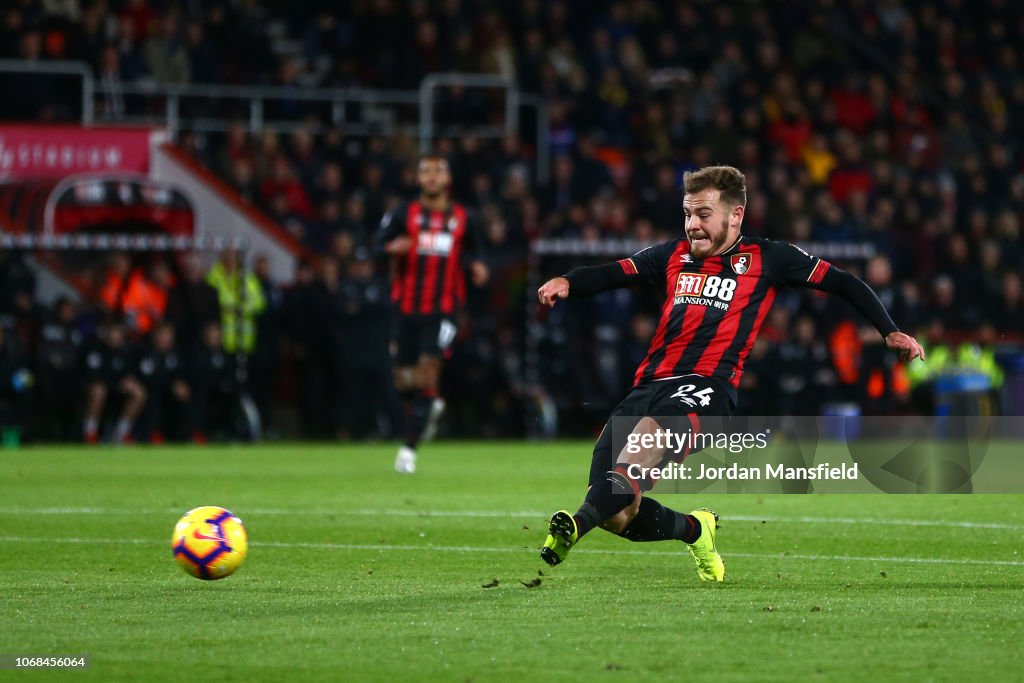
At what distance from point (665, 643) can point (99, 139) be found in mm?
16216

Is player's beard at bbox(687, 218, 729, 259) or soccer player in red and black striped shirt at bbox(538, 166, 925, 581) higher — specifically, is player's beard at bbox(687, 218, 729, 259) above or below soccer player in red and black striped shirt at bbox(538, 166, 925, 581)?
above

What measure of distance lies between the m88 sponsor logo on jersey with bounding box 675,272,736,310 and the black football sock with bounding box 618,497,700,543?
2.95 feet

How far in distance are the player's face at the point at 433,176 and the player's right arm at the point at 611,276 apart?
6.41 m

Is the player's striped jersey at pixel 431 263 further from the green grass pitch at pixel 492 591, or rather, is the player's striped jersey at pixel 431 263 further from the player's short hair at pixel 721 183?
the player's short hair at pixel 721 183

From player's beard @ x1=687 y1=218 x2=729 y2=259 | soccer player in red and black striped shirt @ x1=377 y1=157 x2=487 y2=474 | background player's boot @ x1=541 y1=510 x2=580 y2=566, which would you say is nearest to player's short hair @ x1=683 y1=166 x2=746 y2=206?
player's beard @ x1=687 y1=218 x2=729 y2=259

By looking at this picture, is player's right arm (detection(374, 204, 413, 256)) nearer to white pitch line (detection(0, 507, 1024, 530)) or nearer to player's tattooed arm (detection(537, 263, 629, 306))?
white pitch line (detection(0, 507, 1024, 530))

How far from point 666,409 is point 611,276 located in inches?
26.6

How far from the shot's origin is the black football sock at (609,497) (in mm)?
7109

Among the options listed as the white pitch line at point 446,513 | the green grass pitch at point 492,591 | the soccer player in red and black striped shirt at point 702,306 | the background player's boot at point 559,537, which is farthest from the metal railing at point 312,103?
the background player's boot at point 559,537

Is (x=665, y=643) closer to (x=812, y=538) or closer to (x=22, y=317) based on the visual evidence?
(x=812, y=538)

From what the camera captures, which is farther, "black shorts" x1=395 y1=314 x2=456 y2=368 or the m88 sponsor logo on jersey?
"black shorts" x1=395 y1=314 x2=456 y2=368

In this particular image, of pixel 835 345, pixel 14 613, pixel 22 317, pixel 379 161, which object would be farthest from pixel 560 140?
pixel 14 613

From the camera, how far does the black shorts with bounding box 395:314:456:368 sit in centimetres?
1496

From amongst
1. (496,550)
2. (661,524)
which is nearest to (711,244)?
(661,524)
